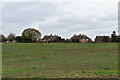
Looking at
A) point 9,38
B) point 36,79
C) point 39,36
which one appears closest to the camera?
point 36,79

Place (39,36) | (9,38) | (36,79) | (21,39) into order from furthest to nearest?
(39,36), (9,38), (21,39), (36,79)

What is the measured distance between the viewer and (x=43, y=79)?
938 cm

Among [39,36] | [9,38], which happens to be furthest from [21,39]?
[39,36]

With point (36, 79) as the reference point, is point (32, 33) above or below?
above

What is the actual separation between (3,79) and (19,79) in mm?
616

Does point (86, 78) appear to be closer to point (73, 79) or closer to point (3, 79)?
point (73, 79)

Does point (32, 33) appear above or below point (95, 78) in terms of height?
above

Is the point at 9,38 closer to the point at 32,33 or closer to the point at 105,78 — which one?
the point at 32,33

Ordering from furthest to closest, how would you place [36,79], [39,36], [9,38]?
[39,36]
[9,38]
[36,79]

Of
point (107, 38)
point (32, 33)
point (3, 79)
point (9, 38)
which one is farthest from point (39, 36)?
point (3, 79)

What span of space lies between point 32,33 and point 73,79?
59687 mm

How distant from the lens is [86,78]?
9547 millimetres

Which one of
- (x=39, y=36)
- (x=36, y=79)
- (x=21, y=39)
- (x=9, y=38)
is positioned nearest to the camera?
(x=36, y=79)

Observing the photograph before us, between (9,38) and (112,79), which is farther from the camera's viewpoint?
(9,38)
